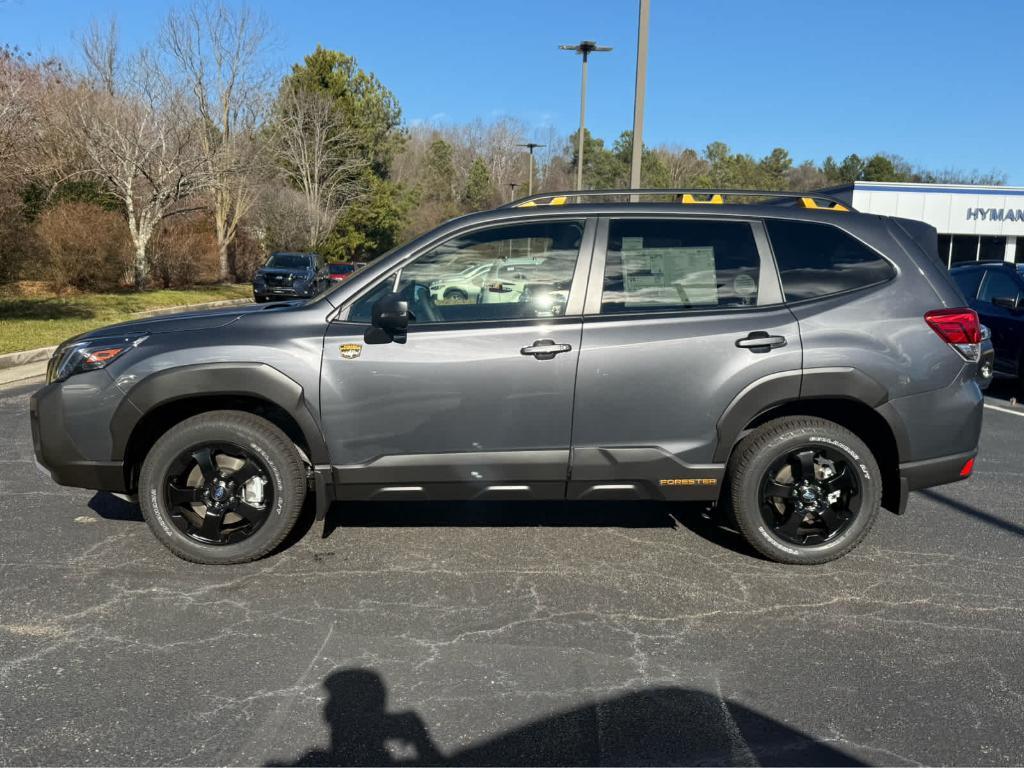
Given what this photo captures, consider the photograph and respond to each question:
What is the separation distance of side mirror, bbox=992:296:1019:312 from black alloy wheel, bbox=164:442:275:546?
9.17m

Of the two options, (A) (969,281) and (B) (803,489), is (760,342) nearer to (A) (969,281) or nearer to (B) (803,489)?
(B) (803,489)

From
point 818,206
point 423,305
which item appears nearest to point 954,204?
point 818,206

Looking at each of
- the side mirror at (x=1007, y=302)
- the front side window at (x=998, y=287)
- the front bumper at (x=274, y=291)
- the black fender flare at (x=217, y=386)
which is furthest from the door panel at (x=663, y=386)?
the front bumper at (x=274, y=291)

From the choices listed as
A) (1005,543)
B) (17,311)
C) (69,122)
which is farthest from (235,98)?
(1005,543)

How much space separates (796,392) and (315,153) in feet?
143

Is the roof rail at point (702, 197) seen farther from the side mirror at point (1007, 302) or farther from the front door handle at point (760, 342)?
the side mirror at point (1007, 302)

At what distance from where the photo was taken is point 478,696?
9.39 ft

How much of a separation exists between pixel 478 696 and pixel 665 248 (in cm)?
244

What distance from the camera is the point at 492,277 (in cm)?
402

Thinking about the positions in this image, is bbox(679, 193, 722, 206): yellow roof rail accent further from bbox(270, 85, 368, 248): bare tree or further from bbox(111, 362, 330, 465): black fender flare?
bbox(270, 85, 368, 248): bare tree

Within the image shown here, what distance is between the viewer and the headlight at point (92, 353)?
389 cm

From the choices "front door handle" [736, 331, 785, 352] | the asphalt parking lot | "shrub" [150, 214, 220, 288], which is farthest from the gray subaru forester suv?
"shrub" [150, 214, 220, 288]

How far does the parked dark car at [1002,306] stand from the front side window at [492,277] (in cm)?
778

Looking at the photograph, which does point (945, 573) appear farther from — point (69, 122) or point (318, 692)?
point (69, 122)
